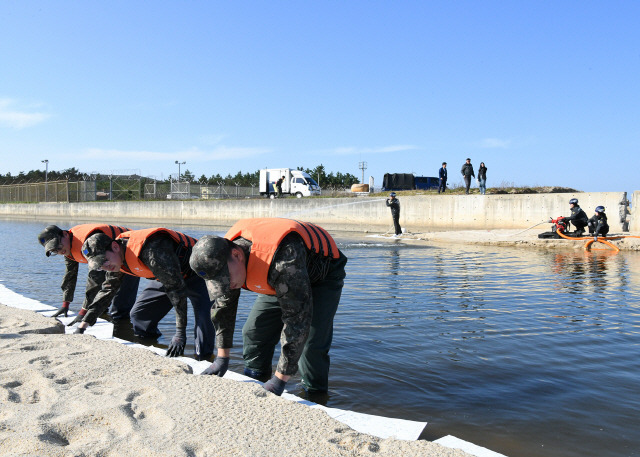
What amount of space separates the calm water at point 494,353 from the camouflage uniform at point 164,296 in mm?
329

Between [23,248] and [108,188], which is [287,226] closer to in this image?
[23,248]

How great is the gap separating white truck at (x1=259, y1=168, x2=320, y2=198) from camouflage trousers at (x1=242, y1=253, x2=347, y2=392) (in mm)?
33293

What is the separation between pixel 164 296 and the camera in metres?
6.21

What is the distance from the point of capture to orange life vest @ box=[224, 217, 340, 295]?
3402 millimetres

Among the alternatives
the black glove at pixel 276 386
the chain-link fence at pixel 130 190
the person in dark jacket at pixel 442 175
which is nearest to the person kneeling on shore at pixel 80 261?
the black glove at pixel 276 386

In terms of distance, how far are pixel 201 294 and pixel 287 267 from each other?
2.13m

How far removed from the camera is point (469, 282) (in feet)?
33.7

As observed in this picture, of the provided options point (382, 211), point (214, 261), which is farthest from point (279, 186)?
point (214, 261)

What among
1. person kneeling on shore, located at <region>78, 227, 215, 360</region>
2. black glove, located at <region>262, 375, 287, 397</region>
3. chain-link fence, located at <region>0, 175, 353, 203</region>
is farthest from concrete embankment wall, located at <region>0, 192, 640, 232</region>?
black glove, located at <region>262, 375, 287, 397</region>

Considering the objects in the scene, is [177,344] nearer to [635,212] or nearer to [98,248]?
[98,248]

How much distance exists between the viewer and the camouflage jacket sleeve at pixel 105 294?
17.8ft

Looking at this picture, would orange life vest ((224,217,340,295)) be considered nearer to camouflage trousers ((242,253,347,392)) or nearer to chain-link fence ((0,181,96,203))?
camouflage trousers ((242,253,347,392))

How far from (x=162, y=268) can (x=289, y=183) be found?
34603 millimetres

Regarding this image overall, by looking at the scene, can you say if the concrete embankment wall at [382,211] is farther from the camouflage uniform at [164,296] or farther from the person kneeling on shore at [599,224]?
the camouflage uniform at [164,296]
